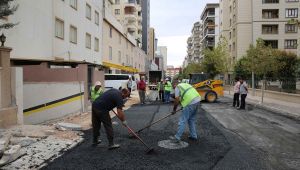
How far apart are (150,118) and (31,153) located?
6983mm

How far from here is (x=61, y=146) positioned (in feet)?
27.3

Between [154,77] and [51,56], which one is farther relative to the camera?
[154,77]

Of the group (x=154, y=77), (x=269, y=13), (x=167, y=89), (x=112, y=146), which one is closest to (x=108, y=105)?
(x=112, y=146)

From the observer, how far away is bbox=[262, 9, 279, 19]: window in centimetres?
5553

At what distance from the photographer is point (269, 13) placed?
55.6 meters

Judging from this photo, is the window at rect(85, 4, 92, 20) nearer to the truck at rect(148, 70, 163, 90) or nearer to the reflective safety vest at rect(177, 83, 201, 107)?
the truck at rect(148, 70, 163, 90)

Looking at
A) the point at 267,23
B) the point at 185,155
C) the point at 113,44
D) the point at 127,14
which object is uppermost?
the point at 127,14

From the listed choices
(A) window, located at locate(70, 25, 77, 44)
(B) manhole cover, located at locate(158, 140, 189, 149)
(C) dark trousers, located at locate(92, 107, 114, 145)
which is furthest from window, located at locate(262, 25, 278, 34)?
(C) dark trousers, located at locate(92, 107, 114, 145)

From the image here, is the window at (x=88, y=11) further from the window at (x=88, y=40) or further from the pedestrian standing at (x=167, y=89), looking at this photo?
the pedestrian standing at (x=167, y=89)

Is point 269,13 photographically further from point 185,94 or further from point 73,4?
point 185,94

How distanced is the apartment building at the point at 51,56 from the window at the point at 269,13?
34.8 m

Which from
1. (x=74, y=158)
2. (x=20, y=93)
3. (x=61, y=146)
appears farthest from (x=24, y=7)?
(x=74, y=158)

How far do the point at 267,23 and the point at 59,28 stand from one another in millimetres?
41226

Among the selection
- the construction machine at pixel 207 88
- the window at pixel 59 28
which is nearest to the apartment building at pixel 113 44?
the window at pixel 59 28
